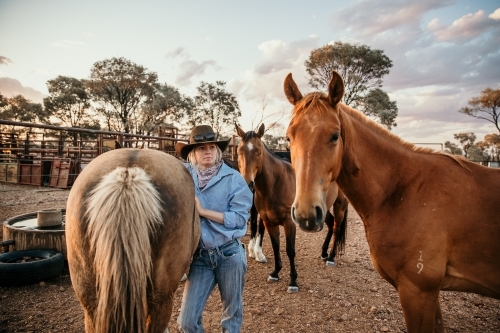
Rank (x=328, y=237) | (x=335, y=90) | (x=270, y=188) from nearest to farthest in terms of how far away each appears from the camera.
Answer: (x=335, y=90) → (x=270, y=188) → (x=328, y=237)

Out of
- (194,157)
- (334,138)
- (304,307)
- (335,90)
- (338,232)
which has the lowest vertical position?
(304,307)

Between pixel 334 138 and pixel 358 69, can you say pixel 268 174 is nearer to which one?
pixel 334 138

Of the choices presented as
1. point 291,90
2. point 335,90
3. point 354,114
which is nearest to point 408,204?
point 354,114

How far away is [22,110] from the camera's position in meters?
32.9

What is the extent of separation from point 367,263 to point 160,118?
32.3 metres

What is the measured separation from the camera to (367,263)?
17.9 ft

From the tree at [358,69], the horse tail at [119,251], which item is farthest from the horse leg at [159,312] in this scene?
the tree at [358,69]

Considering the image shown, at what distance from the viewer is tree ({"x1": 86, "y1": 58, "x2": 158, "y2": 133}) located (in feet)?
97.5

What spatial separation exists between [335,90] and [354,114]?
0.45 meters

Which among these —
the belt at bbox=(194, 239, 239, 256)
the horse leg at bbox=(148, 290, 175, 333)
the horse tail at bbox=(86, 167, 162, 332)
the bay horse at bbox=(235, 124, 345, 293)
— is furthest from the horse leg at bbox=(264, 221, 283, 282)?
the horse tail at bbox=(86, 167, 162, 332)

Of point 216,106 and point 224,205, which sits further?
point 216,106

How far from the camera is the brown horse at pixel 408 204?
1.92 m

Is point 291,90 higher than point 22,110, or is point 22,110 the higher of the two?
point 22,110

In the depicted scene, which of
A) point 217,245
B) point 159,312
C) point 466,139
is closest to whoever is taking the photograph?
point 159,312
